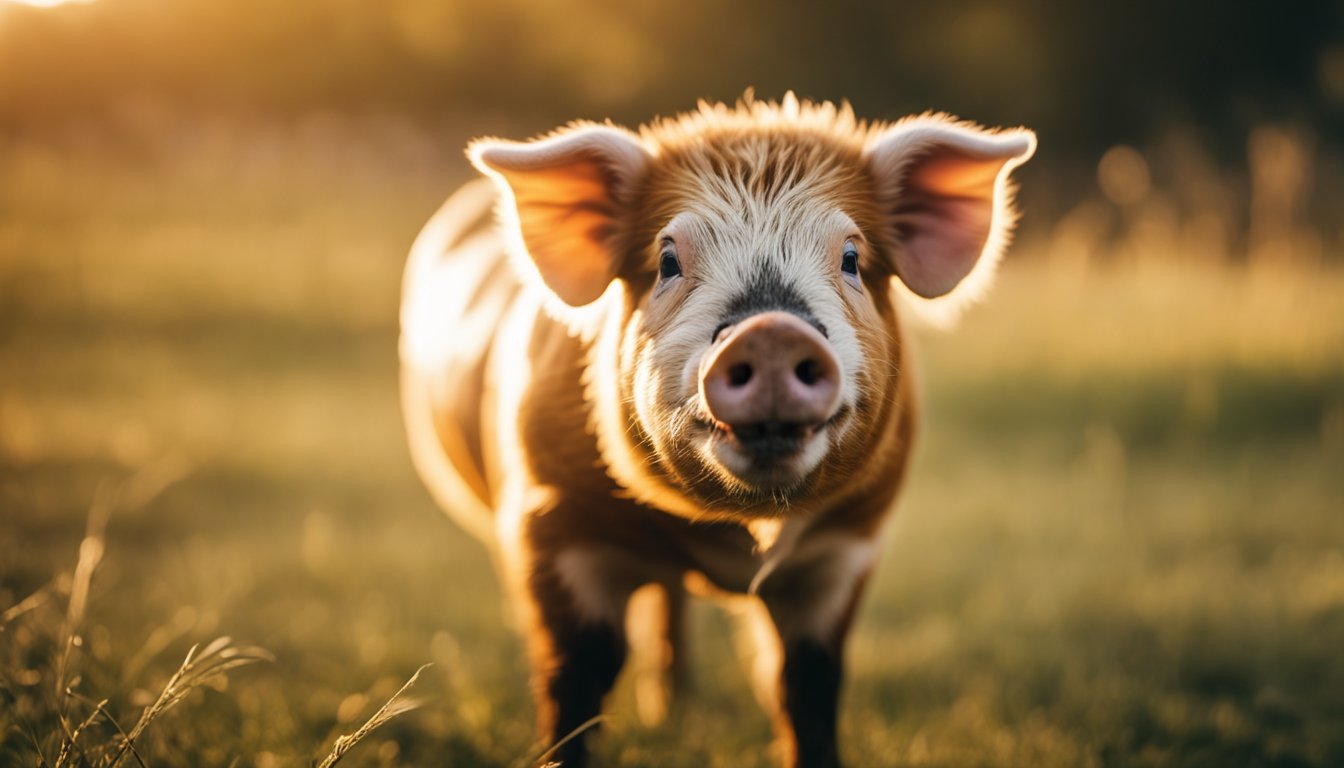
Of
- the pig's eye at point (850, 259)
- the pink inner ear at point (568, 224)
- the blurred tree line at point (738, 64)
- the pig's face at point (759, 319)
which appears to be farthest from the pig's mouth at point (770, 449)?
the blurred tree line at point (738, 64)

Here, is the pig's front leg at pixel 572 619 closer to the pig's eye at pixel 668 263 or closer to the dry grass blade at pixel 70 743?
the pig's eye at pixel 668 263

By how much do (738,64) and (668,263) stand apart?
1124 centimetres

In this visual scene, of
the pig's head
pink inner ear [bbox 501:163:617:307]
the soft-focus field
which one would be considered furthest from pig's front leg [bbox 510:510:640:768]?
pink inner ear [bbox 501:163:617:307]

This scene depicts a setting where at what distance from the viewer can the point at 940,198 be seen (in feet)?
7.99

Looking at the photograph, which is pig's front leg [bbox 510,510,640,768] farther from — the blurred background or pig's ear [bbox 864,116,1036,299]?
pig's ear [bbox 864,116,1036,299]

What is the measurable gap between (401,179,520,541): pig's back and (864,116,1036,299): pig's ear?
1.26 metres

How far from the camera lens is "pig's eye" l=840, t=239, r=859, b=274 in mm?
2188

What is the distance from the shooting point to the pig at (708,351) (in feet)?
6.71

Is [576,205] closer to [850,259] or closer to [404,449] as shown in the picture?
[850,259]

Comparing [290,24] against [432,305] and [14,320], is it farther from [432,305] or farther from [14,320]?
[432,305]

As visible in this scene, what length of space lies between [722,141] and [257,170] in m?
7.86

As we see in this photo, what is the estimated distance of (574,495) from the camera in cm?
240

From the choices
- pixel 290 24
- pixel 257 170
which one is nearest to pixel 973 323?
pixel 257 170

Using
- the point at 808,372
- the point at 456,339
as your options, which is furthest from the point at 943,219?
the point at 456,339
